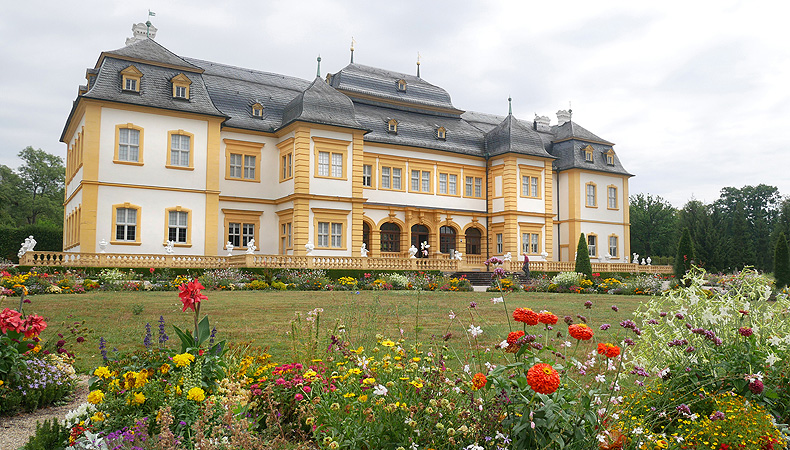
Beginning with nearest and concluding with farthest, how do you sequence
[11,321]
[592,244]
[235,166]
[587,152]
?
[11,321]
[235,166]
[592,244]
[587,152]

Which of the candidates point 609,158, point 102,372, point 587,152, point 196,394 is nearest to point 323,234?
point 587,152

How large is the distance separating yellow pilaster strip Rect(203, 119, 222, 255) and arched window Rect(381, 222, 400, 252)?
955 centimetres

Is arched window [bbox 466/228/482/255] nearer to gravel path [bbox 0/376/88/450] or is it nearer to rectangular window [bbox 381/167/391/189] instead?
rectangular window [bbox 381/167/391/189]

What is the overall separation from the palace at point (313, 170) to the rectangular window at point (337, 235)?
7 cm

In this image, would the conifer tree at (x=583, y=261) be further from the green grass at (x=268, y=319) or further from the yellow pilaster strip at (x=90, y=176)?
the yellow pilaster strip at (x=90, y=176)

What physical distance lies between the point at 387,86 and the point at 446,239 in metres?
9.87

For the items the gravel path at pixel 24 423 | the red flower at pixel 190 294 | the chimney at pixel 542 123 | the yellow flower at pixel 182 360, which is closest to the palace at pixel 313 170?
the chimney at pixel 542 123

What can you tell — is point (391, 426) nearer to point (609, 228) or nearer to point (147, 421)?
point (147, 421)

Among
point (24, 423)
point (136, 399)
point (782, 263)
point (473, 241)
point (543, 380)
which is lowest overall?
point (24, 423)

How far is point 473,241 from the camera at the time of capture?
3581 cm

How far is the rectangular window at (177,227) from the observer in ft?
82.9

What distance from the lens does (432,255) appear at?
110 ft

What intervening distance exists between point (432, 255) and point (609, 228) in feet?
44.5

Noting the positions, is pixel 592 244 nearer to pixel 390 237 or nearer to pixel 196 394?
pixel 390 237
